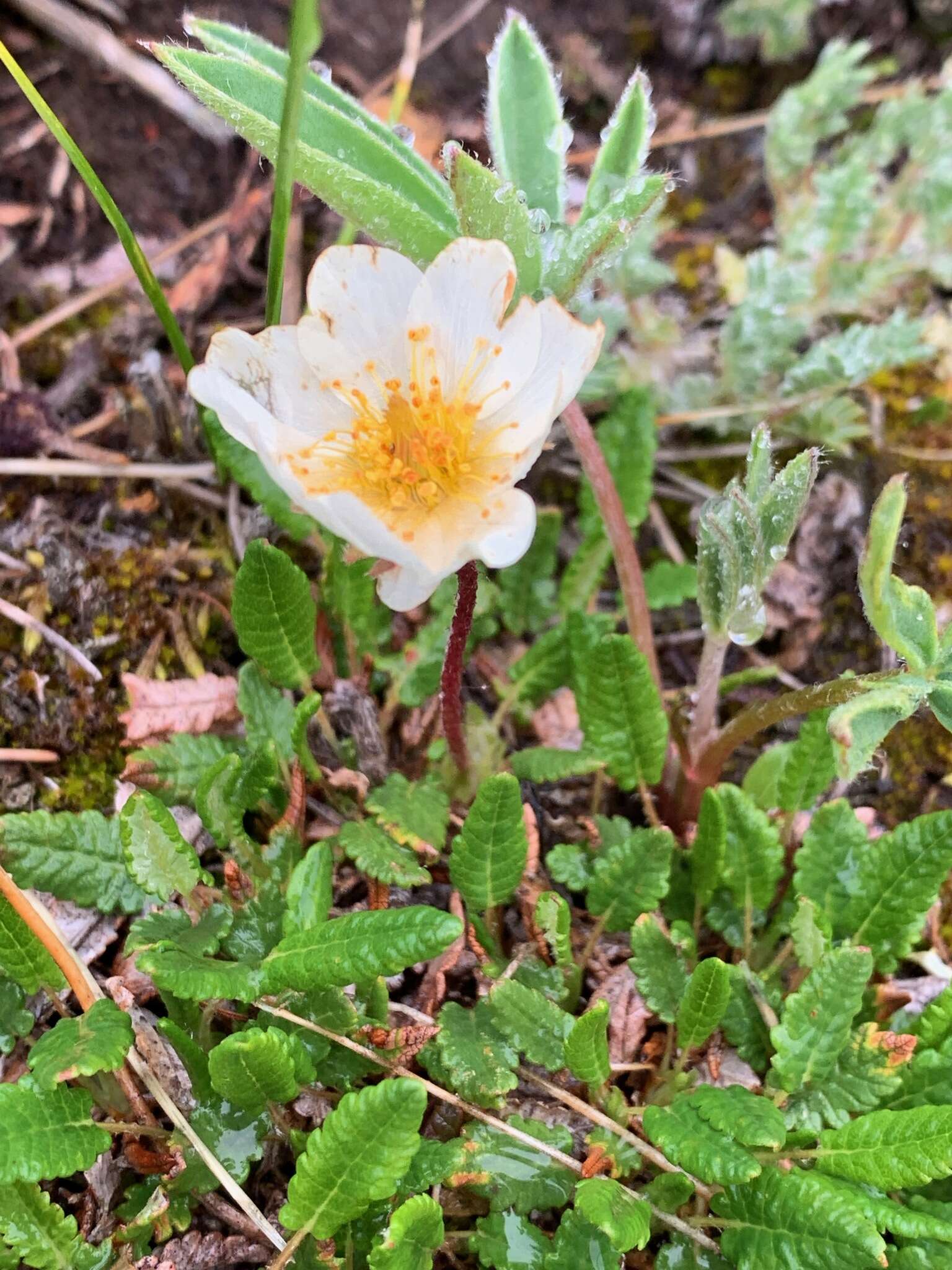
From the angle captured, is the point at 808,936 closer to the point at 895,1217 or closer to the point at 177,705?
the point at 895,1217

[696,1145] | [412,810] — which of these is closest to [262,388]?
[412,810]

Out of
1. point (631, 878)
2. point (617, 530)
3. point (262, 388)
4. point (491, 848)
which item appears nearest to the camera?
point (262, 388)

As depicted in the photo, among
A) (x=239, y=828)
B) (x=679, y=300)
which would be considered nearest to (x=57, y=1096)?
(x=239, y=828)

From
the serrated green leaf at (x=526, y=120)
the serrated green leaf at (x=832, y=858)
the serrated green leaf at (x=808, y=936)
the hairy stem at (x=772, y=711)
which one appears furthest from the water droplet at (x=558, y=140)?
the serrated green leaf at (x=808, y=936)

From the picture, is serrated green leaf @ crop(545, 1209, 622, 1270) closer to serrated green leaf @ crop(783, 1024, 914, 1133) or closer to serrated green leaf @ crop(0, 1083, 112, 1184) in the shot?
serrated green leaf @ crop(783, 1024, 914, 1133)

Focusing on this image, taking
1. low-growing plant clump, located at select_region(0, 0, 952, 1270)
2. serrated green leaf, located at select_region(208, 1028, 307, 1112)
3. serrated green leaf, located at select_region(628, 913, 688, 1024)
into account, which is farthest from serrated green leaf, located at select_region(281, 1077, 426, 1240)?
serrated green leaf, located at select_region(628, 913, 688, 1024)

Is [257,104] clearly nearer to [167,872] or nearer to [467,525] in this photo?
[467,525]

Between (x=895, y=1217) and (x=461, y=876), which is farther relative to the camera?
(x=461, y=876)
